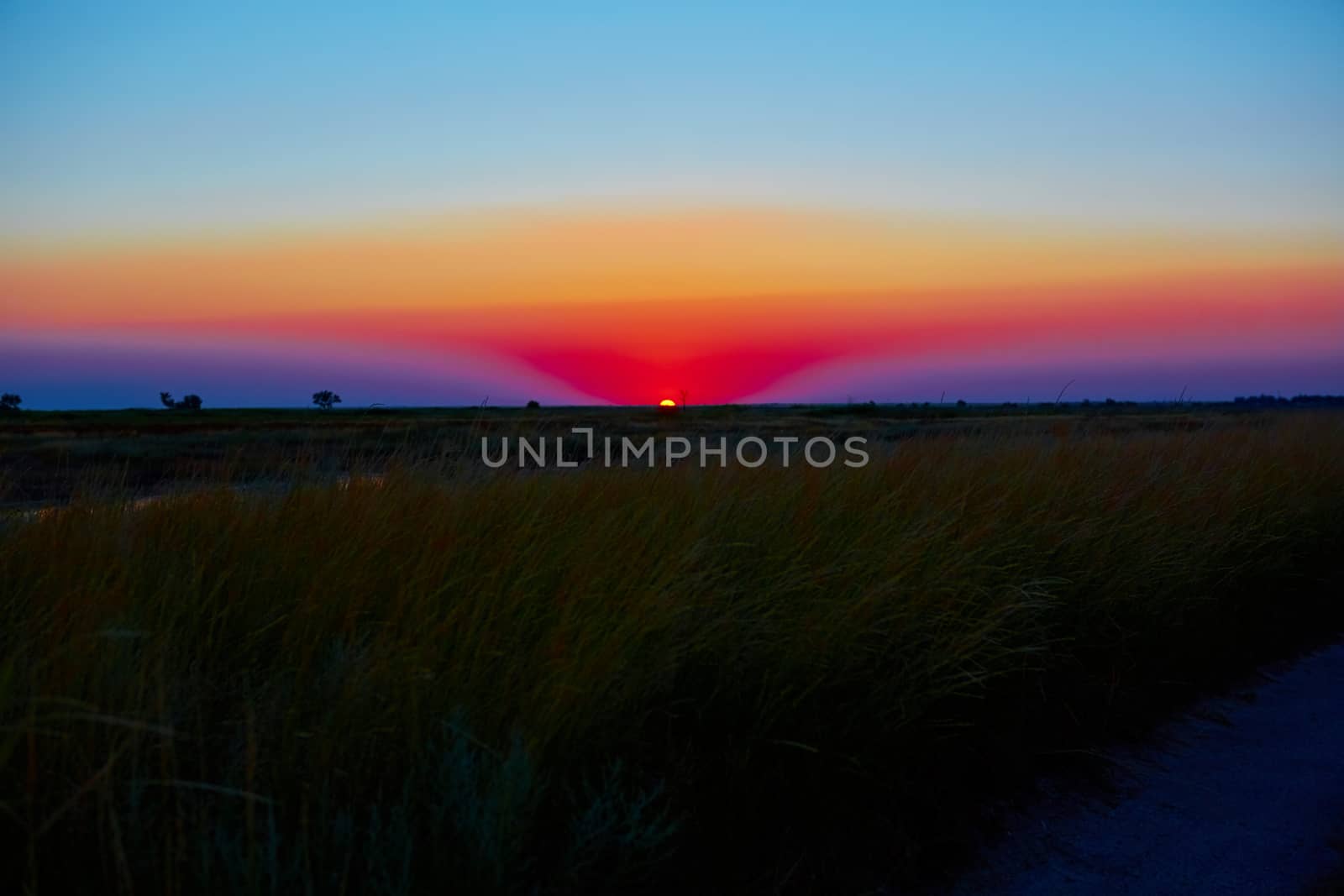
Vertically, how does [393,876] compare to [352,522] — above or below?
below

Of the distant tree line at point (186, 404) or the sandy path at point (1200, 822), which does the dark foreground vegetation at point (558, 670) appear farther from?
the distant tree line at point (186, 404)

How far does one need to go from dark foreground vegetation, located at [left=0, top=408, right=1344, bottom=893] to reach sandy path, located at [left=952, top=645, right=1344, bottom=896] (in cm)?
22

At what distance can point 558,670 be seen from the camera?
305 cm

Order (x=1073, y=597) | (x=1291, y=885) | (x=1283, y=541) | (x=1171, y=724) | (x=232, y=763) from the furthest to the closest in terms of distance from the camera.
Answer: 1. (x=1283, y=541)
2. (x=1073, y=597)
3. (x=1171, y=724)
4. (x=1291, y=885)
5. (x=232, y=763)

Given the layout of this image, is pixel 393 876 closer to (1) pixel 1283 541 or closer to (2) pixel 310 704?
(2) pixel 310 704

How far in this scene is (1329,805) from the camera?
13.5 ft

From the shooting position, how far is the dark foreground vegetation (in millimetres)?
2371

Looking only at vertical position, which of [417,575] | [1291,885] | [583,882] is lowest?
[1291,885]

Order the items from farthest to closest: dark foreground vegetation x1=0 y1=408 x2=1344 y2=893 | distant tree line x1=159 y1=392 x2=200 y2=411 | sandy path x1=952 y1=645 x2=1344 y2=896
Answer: distant tree line x1=159 y1=392 x2=200 y2=411, sandy path x1=952 y1=645 x2=1344 y2=896, dark foreground vegetation x1=0 y1=408 x2=1344 y2=893

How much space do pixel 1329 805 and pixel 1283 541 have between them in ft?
14.0

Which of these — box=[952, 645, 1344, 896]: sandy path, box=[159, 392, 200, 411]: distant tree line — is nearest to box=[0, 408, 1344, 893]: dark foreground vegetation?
box=[952, 645, 1344, 896]: sandy path

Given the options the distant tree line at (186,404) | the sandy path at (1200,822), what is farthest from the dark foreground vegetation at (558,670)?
the distant tree line at (186,404)

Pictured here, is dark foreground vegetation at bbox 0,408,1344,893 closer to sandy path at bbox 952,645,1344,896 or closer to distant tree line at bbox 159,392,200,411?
sandy path at bbox 952,645,1344,896

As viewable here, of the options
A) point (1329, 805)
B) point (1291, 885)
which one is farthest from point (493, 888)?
point (1329, 805)
